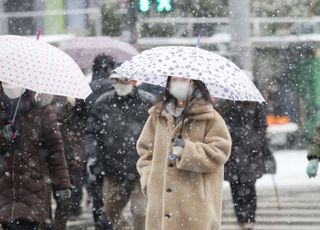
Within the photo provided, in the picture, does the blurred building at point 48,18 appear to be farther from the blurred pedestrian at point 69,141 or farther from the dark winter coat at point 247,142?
the dark winter coat at point 247,142

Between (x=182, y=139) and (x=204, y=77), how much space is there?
430 millimetres

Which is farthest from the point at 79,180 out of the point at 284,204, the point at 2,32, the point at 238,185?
the point at 2,32

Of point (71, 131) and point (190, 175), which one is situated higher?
point (71, 131)

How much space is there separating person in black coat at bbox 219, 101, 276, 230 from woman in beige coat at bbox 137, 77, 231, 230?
2.83m

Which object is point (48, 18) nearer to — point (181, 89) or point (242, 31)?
point (242, 31)

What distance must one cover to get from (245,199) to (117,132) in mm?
1583

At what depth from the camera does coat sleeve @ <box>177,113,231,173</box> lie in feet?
20.5

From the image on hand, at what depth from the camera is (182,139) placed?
6348 mm

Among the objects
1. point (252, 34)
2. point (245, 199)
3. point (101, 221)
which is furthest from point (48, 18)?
point (101, 221)

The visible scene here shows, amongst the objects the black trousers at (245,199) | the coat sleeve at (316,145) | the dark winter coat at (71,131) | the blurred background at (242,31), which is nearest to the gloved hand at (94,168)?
the dark winter coat at (71,131)

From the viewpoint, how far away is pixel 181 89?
21.1ft

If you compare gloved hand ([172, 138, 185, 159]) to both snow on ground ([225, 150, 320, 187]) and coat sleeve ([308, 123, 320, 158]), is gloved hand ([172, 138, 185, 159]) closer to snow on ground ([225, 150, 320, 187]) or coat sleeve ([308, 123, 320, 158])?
coat sleeve ([308, 123, 320, 158])

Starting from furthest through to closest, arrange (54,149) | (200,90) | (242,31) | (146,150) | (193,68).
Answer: (242,31) < (54,149) < (146,150) < (200,90) < (193,68)

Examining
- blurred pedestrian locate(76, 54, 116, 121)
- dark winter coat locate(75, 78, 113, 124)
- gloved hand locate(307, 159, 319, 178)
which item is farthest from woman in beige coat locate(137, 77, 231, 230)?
dark winter coat locate(75, 78, 113, 124)
